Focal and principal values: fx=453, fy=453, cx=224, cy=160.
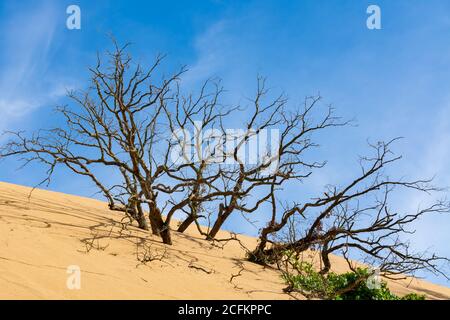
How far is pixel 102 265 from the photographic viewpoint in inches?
270

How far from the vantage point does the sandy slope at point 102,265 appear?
5.55 metres

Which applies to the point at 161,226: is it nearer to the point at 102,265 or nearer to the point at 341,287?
the point at 102,265

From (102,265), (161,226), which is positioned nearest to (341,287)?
(161,226)

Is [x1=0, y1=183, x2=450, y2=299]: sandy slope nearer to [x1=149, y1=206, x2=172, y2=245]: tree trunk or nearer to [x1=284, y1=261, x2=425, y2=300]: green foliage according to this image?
[x1=149, y1=206, x2=172, y2=245]: tree trunk

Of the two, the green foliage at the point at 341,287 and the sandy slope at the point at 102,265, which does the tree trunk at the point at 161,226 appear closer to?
the sandy slope at the point at 102,265

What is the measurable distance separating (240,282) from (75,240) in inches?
120

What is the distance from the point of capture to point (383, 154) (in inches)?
480

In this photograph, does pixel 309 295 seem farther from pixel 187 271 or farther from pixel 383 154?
pixel 383 154

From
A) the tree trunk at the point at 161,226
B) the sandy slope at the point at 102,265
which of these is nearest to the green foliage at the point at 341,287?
the sandy slope at the point at 102,265

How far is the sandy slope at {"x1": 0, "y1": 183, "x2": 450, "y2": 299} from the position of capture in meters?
5.55

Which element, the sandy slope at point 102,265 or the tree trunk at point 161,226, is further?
the tree trunk at point 161,226
